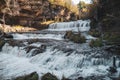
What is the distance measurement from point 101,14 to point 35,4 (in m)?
20.0

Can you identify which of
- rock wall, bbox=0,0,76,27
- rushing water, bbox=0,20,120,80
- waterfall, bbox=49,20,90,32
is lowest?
rushing water, bbox=0,20,120,80

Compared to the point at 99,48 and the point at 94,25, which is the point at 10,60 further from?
the point at 94,25

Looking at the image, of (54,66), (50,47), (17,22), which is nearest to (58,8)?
(17,22)

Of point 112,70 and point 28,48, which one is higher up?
point 28,48

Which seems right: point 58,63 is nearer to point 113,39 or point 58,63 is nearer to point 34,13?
point 113,39

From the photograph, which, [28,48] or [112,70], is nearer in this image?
[112,70]

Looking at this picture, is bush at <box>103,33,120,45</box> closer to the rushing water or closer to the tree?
the rushing water

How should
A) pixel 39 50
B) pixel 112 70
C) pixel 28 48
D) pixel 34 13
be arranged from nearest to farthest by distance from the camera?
pixel 112 70, pixel 39 50, pixel 28 48, pixel 34 13

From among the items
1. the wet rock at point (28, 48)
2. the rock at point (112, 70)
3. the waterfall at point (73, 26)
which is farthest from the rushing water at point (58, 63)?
the waterfall at point (73, 26)

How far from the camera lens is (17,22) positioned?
46.4m

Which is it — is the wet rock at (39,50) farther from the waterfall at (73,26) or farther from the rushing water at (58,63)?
the waterfall at (73,26)

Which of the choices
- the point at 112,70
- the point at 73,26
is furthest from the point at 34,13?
the point at 112,70

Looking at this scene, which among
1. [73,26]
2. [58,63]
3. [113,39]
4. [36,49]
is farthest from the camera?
[73,26]

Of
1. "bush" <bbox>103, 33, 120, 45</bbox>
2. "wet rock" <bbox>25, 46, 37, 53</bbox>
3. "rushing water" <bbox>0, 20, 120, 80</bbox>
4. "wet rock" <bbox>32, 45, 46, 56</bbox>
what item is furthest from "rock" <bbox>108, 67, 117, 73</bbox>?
"wet rock" <bbox>25, 46, 37, 53</bbox>
